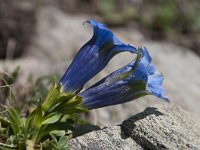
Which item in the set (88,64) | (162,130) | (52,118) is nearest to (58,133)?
(52,118)

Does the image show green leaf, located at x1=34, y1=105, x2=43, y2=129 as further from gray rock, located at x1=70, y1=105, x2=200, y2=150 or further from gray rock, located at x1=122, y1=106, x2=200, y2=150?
gray rock, located at x1=122, y1=106, x2=200, y2=150

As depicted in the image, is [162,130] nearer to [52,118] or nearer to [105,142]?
[105,142]

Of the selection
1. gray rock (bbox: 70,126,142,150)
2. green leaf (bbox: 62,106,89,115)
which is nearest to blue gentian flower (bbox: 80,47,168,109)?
green leaf (bbox: 62,106,89,115)

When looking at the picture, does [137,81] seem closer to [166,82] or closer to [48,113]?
[48,113]

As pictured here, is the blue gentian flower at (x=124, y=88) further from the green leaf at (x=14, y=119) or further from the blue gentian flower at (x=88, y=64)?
the green leaf at (x=14, y=119)

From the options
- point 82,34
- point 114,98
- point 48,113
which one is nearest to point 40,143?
point 48,113

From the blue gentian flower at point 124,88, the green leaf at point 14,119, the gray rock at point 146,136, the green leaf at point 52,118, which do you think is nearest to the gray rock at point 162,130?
the gray rock at point 146,136
